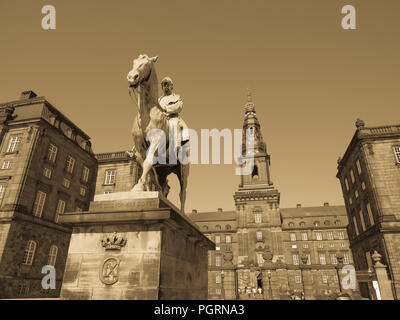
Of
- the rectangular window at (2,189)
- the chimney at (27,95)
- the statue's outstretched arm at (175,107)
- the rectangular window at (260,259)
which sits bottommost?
the statue's outstretched arm at (175,107)

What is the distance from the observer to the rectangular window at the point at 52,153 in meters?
24.5

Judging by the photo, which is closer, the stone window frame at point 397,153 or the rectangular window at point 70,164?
the stone window frame at point 397,153

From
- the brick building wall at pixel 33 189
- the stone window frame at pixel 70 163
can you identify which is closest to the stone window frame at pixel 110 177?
the brick building wall at pixel 33 189

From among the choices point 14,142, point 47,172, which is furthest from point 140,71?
point 14,142

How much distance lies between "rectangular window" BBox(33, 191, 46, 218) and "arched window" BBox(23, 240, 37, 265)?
247 centimetres

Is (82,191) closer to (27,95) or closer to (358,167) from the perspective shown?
(27,95)

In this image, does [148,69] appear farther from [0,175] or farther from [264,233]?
[264,233]

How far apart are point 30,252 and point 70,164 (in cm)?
1023

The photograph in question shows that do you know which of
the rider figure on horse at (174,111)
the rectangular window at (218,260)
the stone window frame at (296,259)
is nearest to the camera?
the rider figure on horse at (174,111)

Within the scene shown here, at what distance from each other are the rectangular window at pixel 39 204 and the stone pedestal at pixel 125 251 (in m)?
21.8

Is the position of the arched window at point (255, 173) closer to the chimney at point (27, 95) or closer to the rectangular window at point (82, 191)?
the rectangular window at point (82, 191)

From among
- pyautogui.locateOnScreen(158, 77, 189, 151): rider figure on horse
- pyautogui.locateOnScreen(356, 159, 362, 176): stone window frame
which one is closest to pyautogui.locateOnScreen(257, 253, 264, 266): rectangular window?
pyautogui.locateOnScreen(356, 159, 362, 176): stone window frame
